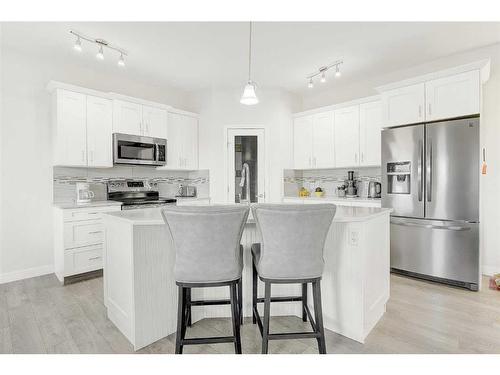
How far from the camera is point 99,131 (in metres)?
3.85

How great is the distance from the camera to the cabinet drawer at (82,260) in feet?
10.8

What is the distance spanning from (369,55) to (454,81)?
3.39ft

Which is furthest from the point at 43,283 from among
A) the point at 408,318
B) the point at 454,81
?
the point at 454,81

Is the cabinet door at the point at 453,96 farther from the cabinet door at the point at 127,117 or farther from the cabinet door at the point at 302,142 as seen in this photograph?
the cabinet door at the point at 127,117

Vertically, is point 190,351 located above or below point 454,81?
below

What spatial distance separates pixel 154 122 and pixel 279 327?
351cm

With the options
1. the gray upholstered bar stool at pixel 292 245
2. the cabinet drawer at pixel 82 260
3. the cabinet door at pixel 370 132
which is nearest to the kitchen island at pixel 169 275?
the gray upholstered bar stool at pixel 292 245

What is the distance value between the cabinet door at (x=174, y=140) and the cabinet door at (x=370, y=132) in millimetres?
2920

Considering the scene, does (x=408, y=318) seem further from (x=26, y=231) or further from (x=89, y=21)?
(x=26, y=231)

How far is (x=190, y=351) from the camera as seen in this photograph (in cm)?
193

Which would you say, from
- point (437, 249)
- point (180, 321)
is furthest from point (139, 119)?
point (437, 249)

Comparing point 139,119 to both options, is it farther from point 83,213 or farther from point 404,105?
point 404,105

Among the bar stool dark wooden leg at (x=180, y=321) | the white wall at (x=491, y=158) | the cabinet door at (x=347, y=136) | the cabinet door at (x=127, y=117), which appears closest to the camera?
the bar stool dark wooden leg at (x=180, y=321)
